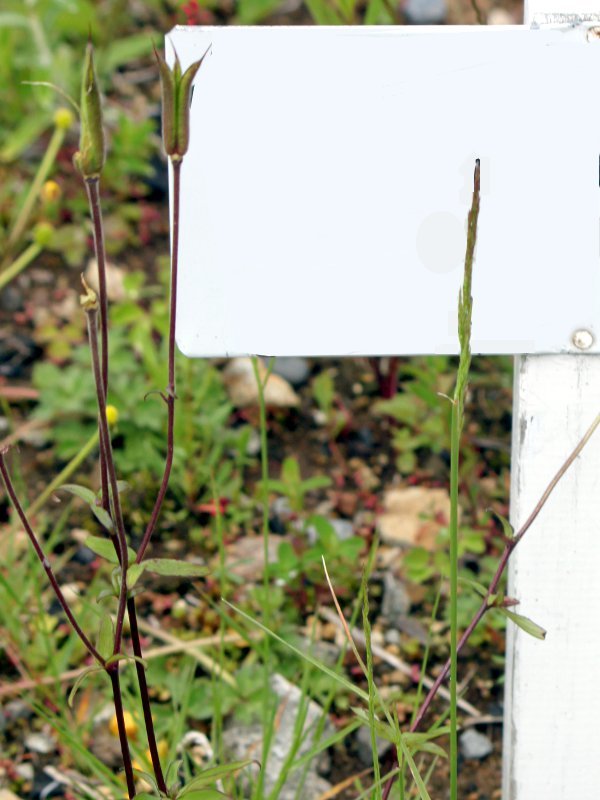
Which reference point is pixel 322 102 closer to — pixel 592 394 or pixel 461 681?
pixel 592 394

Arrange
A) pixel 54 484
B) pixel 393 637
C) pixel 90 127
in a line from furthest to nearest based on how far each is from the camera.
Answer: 1. pixel 54 484
2. pixel 393 637
3. pixel 90 127

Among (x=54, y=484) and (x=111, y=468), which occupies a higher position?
(x=111, y=468)

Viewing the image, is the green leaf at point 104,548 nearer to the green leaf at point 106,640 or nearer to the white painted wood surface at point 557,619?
the green leaf at point 106,640

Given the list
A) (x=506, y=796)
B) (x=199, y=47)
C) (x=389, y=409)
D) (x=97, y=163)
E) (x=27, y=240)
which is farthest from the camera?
(x=27, y=240)

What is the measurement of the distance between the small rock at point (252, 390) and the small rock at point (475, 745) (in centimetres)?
69

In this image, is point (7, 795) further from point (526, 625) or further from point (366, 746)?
point (526, 625)

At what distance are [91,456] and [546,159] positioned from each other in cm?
103

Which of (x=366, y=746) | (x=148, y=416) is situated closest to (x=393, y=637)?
(x=366, y=746)

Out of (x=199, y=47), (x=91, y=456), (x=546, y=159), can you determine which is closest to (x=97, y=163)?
(x=199, y=47)

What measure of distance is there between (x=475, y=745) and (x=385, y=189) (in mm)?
760

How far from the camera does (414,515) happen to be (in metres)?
1.75

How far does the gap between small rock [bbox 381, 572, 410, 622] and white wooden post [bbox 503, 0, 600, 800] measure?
0.47 m

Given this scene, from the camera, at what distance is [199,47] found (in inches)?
40.6

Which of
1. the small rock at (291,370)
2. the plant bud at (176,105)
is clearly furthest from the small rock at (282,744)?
the plant bud at (176,105)
